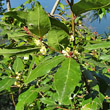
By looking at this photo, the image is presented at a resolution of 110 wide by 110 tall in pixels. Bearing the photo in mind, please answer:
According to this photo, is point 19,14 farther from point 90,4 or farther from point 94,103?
point 94,103

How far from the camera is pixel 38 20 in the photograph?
0.59 m

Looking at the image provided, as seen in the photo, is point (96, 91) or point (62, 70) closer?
point (62, 70)

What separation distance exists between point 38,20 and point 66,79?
23 cm

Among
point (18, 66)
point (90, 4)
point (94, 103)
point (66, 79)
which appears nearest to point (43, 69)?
point (66, 79)

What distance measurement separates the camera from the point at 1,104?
471 centimetres

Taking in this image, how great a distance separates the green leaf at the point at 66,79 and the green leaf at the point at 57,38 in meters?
0.11

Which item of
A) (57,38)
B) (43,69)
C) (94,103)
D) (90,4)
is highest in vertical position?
(90,4)

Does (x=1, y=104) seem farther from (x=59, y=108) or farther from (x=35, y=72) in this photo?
(x=35, y=72)

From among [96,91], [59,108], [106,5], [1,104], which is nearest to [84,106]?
[96,91]

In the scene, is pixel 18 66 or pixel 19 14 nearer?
pixel 19 14

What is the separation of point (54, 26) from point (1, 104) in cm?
458

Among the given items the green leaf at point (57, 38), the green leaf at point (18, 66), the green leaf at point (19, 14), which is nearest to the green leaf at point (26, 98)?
the green leaf at point (18, 66)

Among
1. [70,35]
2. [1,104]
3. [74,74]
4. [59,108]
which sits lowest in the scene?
[1,104]

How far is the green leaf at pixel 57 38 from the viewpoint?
65cm
